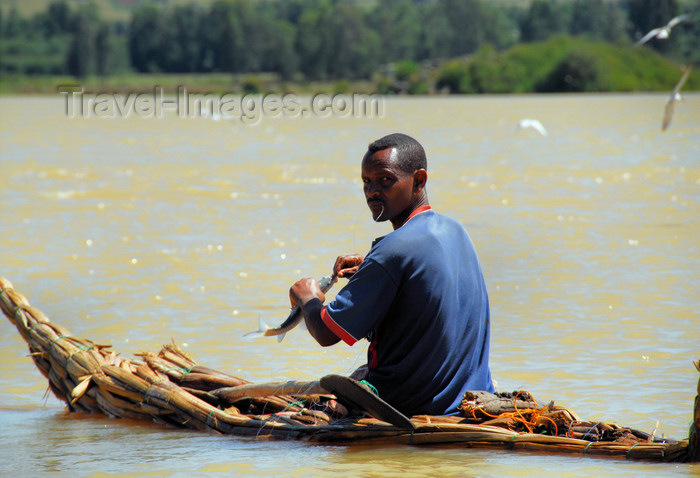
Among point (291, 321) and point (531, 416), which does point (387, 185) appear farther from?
point (531, 416)

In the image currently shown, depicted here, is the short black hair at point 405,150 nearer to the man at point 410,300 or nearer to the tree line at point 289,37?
the man at point 410,300

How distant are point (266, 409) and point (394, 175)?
5.44ft

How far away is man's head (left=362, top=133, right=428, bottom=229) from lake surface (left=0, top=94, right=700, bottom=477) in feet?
3.89

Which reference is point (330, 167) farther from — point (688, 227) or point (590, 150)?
point (688, 227)

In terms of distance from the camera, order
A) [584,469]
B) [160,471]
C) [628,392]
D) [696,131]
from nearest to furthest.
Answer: [584,469] < [160,471] < [628,392] < [696,131]

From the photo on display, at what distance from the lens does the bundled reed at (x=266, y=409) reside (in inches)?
185

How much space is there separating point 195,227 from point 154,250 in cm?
198

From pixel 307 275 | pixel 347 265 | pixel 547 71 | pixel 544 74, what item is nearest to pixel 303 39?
pixel 547 71

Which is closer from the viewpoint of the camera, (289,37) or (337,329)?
(337,329)

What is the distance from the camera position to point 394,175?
4.62 meters

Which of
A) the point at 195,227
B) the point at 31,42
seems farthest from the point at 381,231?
the point at 31,42

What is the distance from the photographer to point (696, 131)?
3741 cm

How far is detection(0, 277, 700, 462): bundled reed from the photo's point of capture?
471cm
